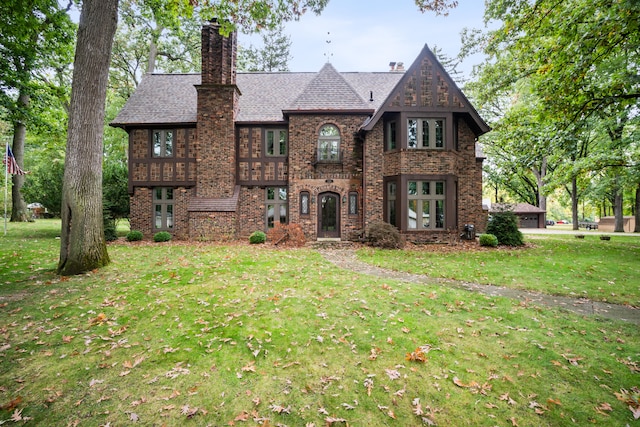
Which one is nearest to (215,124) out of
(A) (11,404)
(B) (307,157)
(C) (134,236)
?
(B) (307,157)

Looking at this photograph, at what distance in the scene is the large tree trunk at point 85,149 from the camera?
672cm

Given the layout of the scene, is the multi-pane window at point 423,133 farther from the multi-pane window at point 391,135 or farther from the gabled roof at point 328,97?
the gabled roof at point 328,97

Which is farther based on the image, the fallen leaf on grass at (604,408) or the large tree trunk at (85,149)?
the large tree trunk at (85,149)

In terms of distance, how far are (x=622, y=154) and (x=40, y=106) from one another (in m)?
30.2

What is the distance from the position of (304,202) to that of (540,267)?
390 inches

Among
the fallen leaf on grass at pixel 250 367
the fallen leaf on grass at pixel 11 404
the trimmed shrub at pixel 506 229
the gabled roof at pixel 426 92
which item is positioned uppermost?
the gabled roof at pixel 426 92

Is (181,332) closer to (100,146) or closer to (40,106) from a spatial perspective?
(100,146)

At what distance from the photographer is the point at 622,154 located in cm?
1602

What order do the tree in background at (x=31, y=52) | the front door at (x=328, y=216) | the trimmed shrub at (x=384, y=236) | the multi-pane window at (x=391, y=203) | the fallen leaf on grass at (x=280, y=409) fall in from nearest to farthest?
the fallen leaf on grass at (x=280, y=409)
the tree in background at (x=31, y=52)
the trimmed shrub at (x=384, y=236)
the multi-pane window at (x=391, y=203)
the front door at (x=328, y=216)

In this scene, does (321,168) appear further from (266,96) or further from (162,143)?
(162,143)

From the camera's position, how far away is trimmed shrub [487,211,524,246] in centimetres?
1322

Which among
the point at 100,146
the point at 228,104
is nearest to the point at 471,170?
the point at 228,104

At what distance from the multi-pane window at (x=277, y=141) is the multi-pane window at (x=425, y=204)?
694cm

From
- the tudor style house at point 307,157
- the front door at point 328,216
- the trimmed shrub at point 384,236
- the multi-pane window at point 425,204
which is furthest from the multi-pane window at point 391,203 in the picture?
the front door at point 328,216
